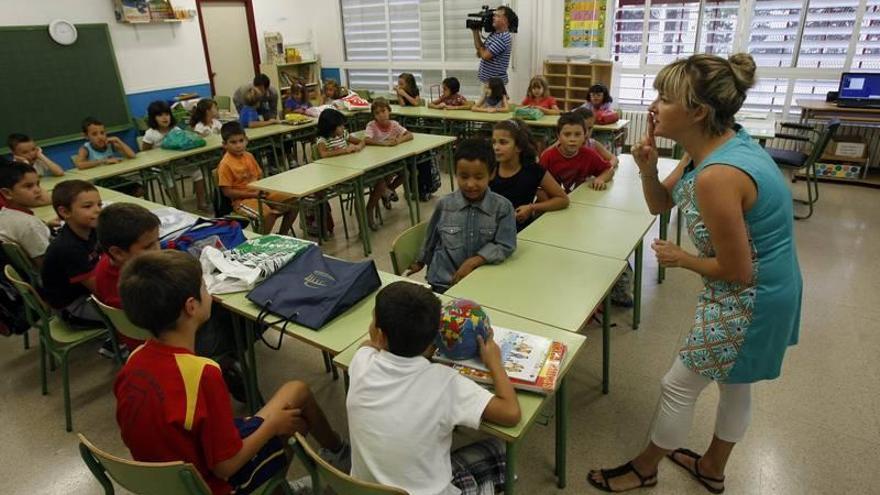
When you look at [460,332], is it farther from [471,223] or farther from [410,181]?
[410,181]

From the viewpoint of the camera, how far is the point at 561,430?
1.91 m

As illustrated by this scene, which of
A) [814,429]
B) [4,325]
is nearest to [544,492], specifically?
[814,429]

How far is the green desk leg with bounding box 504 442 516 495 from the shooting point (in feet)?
4.63

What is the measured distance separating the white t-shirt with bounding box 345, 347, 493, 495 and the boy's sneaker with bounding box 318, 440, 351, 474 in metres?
0.62

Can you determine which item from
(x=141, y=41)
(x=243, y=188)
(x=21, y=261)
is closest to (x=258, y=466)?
(x=21, y=261)

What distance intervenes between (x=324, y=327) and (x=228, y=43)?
758 cm

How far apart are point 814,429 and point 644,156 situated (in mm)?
1525

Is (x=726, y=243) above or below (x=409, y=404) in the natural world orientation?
above

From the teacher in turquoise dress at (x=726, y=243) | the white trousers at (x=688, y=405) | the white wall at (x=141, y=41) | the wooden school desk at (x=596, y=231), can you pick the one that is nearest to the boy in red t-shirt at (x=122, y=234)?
the wooden school desk at (x=596, y=231)

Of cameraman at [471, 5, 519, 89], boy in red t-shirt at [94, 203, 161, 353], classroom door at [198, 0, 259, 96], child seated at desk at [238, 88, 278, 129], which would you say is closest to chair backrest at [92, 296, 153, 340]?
boy in red t-shirt at [94, 203, 161, 353]

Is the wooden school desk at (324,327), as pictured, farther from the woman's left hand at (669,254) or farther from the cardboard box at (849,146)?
the cardboard box at (849,146)

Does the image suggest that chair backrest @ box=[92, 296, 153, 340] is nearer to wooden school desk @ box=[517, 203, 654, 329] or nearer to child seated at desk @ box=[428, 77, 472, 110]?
wooden school desk @ box=[517, 203, 654, 329]

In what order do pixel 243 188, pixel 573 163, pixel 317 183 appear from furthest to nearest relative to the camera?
pixel 243 188 → pixel 317 183 → pixel 573 163

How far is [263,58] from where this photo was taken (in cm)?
848
